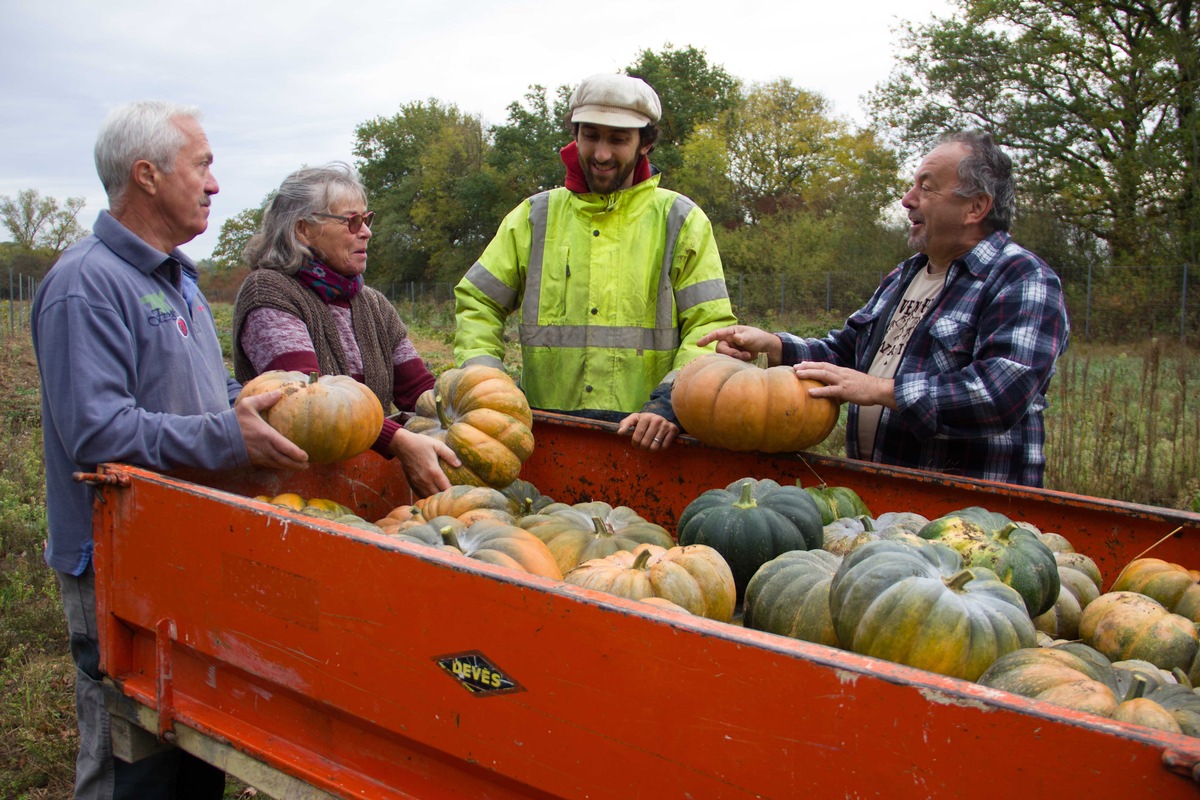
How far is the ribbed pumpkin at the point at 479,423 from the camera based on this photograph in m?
3.41

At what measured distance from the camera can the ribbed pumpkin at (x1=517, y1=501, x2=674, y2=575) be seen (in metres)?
2.66

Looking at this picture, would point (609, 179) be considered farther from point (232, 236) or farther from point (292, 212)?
point (232, 236)

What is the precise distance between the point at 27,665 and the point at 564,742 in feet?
12.4

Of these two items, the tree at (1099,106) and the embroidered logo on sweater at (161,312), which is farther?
the tree at (1099,106)

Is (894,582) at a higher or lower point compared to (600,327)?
lower

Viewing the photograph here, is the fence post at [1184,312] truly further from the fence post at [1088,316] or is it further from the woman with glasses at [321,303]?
the woman with glasses at [321,303]

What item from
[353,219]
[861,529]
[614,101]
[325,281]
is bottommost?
[861,529]

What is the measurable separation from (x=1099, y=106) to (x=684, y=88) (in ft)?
95.9

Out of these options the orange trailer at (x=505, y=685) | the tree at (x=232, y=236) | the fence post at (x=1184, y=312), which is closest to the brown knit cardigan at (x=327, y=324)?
the orange trailer at (x=505, y=685)

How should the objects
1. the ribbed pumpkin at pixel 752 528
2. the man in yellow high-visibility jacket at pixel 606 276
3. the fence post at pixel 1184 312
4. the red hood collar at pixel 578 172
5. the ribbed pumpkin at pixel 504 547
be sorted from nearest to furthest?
the ribbed pumpkin at pixel 504 547 → the ribbed pumpkin at pixel 752 528 → the man in yellow high-visibility jacket at pixel 606 276 → the red hood collar at pixel 578 172 → the fence post at pixel 1184 312

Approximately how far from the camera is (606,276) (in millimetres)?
4242

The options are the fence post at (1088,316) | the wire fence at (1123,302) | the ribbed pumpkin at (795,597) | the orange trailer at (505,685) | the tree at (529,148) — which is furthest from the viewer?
the tree at (529,148)

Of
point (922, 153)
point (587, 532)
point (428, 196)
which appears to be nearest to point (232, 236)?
point (428, 196)

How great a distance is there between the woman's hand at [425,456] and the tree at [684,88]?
1819 inches
